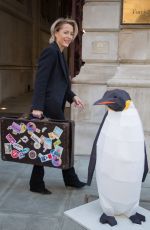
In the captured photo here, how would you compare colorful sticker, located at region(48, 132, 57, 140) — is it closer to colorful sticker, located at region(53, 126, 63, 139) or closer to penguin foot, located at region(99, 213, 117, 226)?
colorful sticker, located at region(53, 126, 63, 139)

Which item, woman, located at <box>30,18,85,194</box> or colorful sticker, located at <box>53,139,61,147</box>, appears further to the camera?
woman, located at <box>30,18,85,194</box>

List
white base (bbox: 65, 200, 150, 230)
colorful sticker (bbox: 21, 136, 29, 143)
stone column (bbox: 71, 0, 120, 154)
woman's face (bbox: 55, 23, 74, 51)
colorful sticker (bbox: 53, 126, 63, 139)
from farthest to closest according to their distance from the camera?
stone column (bbox: 71, 0, 120, 154) → woman's face (bbox: 55, 23, 74, 51) → colorful sticker (bbox: 21, 136, 29, 143) → colorful sticker (bbox: 53, 126, 63, 139) → white base (bbox: 65, 200, 150, 230)

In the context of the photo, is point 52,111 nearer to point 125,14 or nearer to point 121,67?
point 121,67

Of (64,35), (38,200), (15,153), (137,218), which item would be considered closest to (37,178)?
(38,200)

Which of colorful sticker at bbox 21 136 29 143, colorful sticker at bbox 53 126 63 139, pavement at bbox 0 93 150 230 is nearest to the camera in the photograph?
pavement at bbox 0 93 150 230

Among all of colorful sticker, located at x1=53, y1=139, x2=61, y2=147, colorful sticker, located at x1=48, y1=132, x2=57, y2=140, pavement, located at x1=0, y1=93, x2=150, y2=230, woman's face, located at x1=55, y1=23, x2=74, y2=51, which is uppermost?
woman's face, located at x1=55, y1=23, x2=74, y2=51

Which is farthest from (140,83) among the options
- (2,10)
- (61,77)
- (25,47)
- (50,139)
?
(25,47)

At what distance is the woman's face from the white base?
1.58 m

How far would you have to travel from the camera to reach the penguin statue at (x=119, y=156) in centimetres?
260

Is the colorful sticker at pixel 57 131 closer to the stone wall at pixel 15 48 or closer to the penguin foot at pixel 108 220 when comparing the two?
the penguin foot at pixel 108 220

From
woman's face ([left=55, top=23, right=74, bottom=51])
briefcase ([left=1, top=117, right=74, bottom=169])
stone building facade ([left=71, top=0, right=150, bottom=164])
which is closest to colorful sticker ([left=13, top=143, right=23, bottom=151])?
briefcase ([left=1, top=117, right=74, bottom=169])

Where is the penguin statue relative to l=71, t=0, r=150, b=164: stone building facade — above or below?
below

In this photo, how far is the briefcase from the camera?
3320 mm

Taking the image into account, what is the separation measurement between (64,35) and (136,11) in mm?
1720
